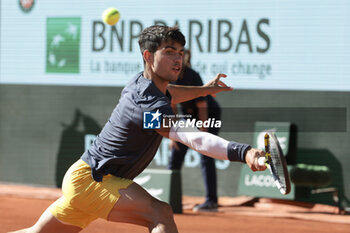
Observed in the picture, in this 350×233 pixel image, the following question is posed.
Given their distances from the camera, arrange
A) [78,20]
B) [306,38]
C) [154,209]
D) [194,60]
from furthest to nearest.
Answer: [78,20]
[194,60]
[306,38]
[154,209]

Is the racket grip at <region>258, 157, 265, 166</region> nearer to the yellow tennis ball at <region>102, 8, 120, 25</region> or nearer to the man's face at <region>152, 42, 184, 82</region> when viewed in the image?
the man's face at <region>152, 42, 184, 82</region>

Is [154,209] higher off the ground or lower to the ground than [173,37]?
lower

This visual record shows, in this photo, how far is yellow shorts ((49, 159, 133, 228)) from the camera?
376 centimetres

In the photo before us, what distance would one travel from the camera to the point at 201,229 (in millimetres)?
6973

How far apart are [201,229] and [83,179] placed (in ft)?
11.0

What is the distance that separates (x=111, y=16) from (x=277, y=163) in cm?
633

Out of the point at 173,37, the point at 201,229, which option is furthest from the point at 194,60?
the point at 173,37

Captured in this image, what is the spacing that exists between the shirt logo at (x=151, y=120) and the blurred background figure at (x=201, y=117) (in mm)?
4069

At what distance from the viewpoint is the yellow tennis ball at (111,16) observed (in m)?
9.34

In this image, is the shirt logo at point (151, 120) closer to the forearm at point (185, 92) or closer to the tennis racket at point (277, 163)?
the tennis racket at point (277, 163)

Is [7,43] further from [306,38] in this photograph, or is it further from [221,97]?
[306,38]

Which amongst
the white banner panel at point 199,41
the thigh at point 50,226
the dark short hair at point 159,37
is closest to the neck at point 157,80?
the dark short hair at point 159,37

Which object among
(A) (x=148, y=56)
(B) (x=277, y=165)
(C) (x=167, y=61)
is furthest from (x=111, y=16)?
(B) (x=277, y=165)

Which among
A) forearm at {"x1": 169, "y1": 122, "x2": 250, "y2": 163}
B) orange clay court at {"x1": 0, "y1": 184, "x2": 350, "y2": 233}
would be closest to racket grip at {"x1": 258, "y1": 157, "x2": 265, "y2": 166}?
forearm at {"x1": 169, "y1": 122, "x2": 250, "y2": 163}
